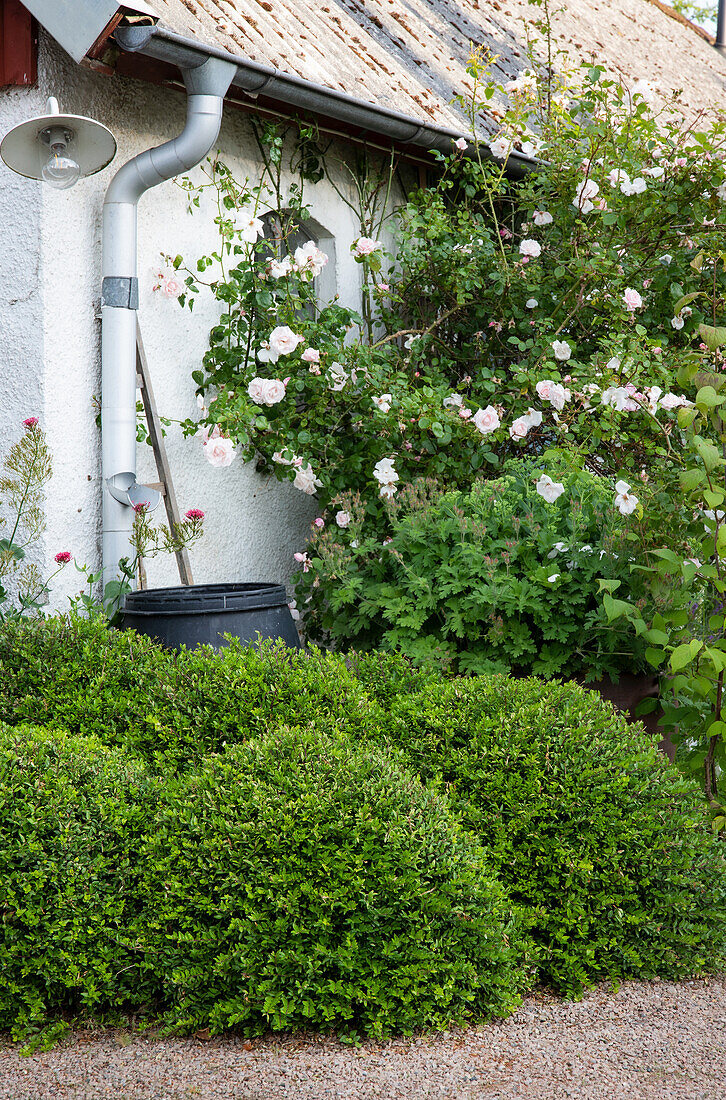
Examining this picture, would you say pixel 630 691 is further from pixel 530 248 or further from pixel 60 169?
pixel 60 169

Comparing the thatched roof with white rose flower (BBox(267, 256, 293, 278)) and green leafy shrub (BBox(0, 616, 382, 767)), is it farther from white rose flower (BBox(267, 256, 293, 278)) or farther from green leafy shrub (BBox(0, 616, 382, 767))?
green leafy shrub (BBox(0, 616, 382, 767))

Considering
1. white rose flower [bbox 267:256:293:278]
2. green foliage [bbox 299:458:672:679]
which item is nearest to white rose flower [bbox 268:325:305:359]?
white rose flower [bbox 267:256:293:278]

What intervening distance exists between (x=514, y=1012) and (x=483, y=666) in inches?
59.5

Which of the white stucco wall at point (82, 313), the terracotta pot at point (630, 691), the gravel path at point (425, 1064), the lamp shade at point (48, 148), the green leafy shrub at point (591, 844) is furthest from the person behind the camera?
the white stucco wall at point (82, 313)

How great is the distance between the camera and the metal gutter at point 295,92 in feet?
12.4

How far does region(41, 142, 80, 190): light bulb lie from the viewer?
3598mm

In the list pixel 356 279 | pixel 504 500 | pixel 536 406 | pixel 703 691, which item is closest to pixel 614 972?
pixel 703 691

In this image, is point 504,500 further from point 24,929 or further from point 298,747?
point 24,929

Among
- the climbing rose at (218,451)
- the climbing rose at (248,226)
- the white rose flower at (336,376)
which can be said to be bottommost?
the climbing rose at (218,451)

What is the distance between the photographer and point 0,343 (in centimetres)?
421

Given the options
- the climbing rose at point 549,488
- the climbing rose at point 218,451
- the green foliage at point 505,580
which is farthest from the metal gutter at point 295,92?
the climbing rose at point 549,488

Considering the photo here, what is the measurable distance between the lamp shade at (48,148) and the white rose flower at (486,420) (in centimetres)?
203

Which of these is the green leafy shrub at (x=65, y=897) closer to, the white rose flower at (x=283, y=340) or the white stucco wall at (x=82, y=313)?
the white stucco wall at (x=82, y=313)

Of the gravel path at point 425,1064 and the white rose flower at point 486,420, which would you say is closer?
the gravel path at point 425,1064
